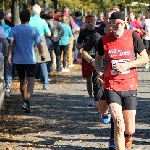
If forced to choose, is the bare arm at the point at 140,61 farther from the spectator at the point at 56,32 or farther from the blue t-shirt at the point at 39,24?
the spectator at the point at 56,32

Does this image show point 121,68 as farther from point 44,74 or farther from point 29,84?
point 44,74

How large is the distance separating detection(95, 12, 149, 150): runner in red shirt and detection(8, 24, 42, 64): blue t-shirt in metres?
4.75

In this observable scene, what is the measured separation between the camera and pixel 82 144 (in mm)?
9016

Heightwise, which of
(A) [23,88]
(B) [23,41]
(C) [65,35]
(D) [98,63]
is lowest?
(C) [65,35]

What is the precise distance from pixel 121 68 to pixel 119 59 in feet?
0.64

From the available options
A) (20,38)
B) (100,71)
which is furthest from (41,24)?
(100,71)

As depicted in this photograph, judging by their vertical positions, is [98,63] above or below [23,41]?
above

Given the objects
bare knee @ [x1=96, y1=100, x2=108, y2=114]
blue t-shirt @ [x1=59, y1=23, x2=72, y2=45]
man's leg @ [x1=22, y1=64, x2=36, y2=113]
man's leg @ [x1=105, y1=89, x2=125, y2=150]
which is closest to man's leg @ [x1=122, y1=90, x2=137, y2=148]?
man's leg @ [x1=105, y1=89, x2=125, y2=150]

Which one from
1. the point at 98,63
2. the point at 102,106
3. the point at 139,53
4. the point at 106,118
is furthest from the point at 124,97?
the point at 106,118

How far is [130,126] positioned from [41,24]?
808 centimetres

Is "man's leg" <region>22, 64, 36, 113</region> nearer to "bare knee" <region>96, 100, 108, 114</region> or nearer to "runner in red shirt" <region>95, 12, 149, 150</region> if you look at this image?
"bare knee" <region>96, 100, 108, 114</region>

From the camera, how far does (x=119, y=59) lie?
25.3ft

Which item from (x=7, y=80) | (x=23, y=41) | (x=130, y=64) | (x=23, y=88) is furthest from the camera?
(x=7, y=80)

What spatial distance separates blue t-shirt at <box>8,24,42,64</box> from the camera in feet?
40.8
